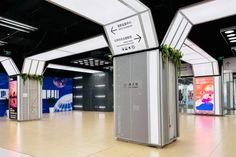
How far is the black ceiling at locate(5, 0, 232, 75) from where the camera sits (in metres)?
5.16

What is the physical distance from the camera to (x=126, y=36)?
5641 mm

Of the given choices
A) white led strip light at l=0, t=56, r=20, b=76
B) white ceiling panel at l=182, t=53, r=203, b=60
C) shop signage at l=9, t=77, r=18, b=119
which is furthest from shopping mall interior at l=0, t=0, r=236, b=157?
shop signage at l=9, t=77, r=18, b=119

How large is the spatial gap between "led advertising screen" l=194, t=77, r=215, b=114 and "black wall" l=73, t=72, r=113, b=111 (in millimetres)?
7593

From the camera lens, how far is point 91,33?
302 inches

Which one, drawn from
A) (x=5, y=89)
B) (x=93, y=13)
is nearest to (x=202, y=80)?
(x=93, y=13)

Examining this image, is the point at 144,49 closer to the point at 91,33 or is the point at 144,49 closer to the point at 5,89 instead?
the point at 91,33

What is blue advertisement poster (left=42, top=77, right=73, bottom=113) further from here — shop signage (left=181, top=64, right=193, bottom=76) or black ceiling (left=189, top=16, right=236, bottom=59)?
black ceiling (left=189, top=16, right=236, bottom=59)

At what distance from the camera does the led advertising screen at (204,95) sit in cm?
1301

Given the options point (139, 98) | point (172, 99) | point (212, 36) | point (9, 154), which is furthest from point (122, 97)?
point (212, 36)

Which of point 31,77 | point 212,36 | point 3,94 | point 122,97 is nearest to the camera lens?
point 122,97

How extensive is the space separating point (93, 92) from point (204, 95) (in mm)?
10376

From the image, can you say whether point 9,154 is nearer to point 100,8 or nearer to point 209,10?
point 100,8

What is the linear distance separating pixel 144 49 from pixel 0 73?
582 inches

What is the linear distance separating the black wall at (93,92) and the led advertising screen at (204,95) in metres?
7.59
